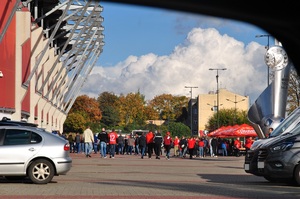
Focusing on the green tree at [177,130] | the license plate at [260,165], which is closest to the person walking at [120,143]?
the license plate at [260,165]

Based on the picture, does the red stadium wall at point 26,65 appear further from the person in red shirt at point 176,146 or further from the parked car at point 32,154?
the parked car at point 32,154

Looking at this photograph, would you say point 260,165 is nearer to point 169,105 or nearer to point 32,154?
point 32,154

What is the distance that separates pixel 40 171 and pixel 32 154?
18.3 inches

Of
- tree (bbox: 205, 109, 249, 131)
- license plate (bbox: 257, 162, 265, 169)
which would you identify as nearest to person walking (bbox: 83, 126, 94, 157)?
license plate (bbox: 257, 162, 265, 169)

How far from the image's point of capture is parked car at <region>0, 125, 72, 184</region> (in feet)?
58.1

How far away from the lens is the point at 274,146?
17.3 metres

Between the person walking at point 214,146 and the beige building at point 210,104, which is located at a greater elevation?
the beige building at point 210,104

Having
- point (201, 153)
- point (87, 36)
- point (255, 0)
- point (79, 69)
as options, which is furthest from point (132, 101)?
point (255, 0)

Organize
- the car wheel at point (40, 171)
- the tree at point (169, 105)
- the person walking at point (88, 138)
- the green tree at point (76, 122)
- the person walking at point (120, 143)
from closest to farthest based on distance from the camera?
the car wheel at point (40, 171)
the person walking at point (88, 138)
the person walking at point (120, 143)
the green tree at point (76, 122)
the tree at point (169, 105)

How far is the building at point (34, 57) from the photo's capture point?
40.3m

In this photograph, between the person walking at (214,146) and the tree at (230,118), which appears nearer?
the person walking at (214,146)

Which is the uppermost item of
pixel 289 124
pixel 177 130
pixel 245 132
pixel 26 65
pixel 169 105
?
pixel 169 105

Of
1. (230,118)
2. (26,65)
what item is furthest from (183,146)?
(230,118)

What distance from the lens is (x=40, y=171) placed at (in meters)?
18.0
